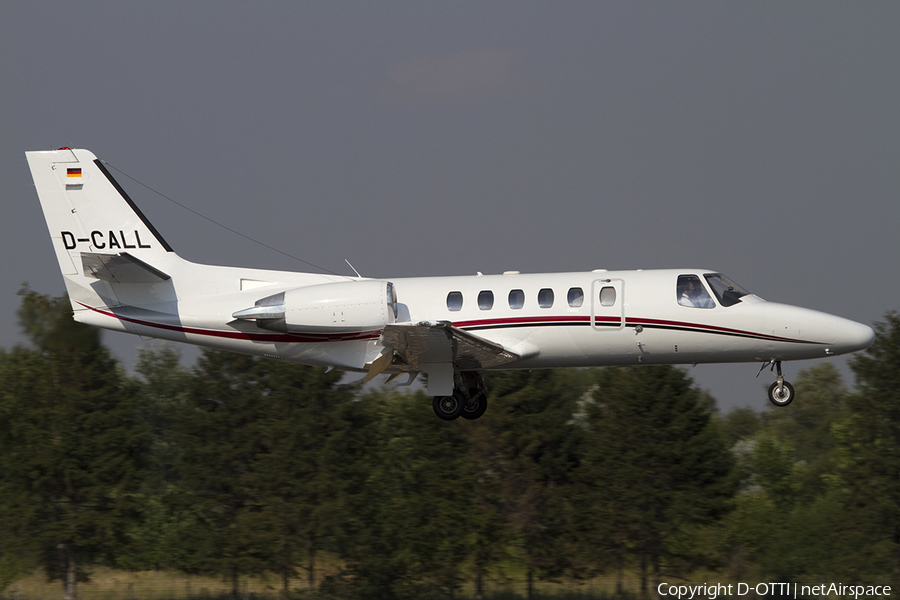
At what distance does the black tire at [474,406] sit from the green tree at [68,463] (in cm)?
2970

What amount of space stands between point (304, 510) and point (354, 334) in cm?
2650

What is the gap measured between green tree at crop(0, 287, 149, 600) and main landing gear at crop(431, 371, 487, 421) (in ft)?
97.0

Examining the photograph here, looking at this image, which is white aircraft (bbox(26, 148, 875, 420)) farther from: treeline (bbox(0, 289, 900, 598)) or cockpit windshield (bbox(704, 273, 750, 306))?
treeline (bbox(0, 289, 900, 598))

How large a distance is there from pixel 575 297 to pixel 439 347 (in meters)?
2.67

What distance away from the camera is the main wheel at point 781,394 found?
1781 cm

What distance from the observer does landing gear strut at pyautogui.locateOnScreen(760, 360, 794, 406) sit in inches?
702

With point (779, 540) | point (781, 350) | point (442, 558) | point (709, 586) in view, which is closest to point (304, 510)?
point (442, 558)

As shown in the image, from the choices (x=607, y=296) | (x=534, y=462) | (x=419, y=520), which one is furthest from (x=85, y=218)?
(x=534, y=462)

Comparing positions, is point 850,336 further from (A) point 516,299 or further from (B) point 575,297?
(A) point 516,299

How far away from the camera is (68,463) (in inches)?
1720

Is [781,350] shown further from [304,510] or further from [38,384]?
[38,384]

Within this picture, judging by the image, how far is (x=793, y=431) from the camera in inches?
2569

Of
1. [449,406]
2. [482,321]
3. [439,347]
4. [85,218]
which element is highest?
[85,218]

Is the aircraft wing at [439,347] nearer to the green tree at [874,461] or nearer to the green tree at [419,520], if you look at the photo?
the green tree at [419,520]
